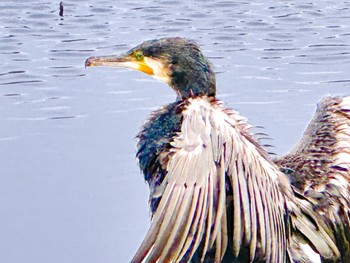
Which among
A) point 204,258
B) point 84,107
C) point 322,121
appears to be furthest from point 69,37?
point 204,258

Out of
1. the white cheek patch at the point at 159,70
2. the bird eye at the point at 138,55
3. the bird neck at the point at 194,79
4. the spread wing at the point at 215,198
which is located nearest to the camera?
the spread wing at the point at 215,198

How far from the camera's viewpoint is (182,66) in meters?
6.46

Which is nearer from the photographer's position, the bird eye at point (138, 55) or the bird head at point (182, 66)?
the bird head at point (182, 66)

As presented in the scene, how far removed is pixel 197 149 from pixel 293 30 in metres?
5.94

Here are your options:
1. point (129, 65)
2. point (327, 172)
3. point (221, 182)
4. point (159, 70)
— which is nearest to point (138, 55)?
point (129, 65)

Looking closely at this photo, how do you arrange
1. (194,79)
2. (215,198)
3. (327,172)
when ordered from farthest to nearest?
(327,172) < (194,79) < (215,198)

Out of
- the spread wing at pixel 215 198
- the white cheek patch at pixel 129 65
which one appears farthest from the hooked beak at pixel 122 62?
the spread wing at pixel 215 198

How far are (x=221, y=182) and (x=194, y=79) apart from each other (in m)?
0.92

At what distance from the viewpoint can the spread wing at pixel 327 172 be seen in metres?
6.54

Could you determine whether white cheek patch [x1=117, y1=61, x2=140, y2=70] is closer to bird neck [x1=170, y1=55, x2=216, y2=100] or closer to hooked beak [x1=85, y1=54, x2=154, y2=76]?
hooked beak [x1=85, y1=54, x2=154, y2=76]

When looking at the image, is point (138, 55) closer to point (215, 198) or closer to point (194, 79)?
point (194, 79)

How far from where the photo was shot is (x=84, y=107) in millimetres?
9359

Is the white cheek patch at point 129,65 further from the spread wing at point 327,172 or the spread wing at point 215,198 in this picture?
the spread wing at point 327,172

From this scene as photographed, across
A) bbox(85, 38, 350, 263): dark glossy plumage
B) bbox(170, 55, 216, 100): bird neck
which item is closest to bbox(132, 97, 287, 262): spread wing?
bbox(85, 38, 350, 263): dark glossy plumage
